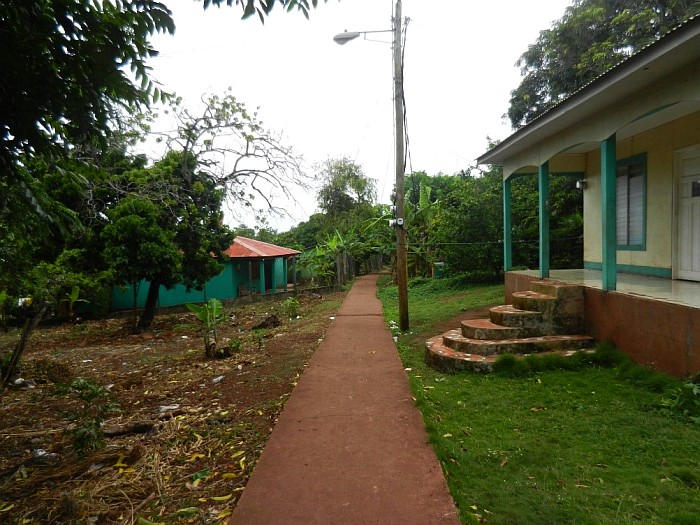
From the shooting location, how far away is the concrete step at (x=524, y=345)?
5840mm

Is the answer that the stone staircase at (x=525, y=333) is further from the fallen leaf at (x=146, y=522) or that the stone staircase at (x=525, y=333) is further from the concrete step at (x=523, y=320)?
the fallen leaf at (x=146, y=522)

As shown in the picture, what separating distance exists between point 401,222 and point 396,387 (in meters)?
4.55

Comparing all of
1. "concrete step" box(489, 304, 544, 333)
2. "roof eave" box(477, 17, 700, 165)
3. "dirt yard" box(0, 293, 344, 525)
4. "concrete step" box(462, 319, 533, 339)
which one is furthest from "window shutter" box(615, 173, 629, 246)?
"dirt yard" box(0, 293, 344, 525)

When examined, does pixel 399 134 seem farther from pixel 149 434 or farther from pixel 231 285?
pixel 231 285

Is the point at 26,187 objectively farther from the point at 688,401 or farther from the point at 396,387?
the point at 688,401

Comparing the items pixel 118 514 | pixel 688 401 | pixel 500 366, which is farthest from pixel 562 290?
pixel 118 514

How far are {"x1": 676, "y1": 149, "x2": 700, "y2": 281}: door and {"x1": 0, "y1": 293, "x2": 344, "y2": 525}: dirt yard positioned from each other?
590cm

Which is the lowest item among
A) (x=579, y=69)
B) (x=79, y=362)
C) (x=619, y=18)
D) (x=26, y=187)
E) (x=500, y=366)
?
(x=79, y=362)

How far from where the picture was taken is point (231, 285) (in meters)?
18.9

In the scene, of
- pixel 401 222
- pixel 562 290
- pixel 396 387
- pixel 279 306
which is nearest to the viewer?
pixel 396 387

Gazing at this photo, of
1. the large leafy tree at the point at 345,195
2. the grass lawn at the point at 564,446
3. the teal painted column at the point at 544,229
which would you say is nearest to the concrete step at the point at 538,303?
the grass lawn at the point at 564,446

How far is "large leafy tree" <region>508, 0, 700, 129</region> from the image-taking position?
12.8m

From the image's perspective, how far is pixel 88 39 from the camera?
2959 millimetres

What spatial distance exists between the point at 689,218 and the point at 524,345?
3.34 meters
